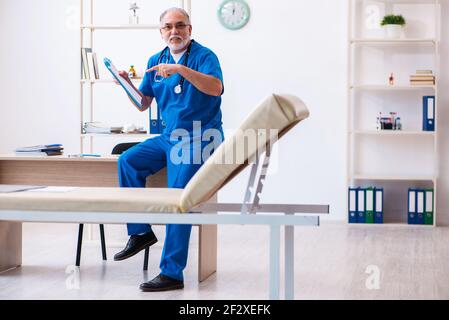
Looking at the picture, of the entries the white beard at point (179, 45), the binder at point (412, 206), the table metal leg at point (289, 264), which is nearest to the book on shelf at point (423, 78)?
the binder at point (412, 206)

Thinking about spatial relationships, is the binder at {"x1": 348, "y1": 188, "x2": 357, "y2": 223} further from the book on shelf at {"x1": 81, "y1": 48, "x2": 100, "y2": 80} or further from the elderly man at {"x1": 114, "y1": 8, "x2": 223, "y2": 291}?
the elderly man at {"x1": 114, "y1": 8, "x2": 223, "y2": 291}

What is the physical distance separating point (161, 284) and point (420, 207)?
291 centimetres

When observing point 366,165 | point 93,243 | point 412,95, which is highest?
point 412,95

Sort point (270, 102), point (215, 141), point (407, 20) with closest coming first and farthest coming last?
1. point (270, 102)
2. point (215, 141)
3. point (407, 20)

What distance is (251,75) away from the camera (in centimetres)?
592

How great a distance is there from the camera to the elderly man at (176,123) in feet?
10.8

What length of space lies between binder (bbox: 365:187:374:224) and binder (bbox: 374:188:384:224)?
2cm

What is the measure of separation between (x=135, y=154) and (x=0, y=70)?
317cm

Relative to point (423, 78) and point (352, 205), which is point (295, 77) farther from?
point (352, 205)

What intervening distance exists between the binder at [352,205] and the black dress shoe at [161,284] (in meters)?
2.61

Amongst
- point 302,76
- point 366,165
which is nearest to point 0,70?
point 302,76

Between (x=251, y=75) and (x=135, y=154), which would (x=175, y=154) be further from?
(x=251, y=75)

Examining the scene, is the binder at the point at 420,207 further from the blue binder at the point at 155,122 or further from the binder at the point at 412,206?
the blue binder at the point at 155,122

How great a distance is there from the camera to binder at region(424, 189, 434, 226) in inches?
220
